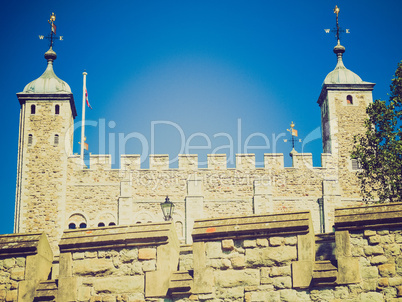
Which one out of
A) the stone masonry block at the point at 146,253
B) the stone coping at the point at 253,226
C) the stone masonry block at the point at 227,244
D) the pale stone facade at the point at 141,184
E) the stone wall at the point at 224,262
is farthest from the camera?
the pale stone facade at the point at 141,184

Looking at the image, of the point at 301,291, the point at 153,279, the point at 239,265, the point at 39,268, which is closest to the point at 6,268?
the point at 39,268

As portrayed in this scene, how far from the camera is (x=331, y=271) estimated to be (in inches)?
368

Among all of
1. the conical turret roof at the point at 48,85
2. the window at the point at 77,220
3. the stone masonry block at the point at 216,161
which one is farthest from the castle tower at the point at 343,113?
the conical turret roof at the point at 48,85

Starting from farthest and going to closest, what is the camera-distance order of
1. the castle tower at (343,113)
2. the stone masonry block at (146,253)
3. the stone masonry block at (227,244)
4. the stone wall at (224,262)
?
the castle tower at (343,113) < the stone masonry block at (146,253) < the stone masonry block at (227,244) < the stone wall at (224,262)

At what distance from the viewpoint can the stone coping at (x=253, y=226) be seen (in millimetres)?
9602

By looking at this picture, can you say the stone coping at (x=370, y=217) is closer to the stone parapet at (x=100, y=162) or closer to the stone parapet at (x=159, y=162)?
the stone parapet at (x=159, y=162)

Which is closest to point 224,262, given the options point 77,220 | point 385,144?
point 385,144

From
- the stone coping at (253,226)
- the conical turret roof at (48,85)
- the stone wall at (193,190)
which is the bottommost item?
the stone coping at (253,226)

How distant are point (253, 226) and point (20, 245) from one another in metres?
3.18

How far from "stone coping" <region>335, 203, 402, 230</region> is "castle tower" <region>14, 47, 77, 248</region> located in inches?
1050

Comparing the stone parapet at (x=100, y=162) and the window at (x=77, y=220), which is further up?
the stone parapet at (x=100, y=162)

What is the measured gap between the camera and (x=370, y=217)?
939 centimetres

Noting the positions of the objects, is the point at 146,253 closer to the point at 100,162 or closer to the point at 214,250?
the point at 214,250

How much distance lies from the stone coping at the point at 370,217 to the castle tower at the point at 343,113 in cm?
2853
